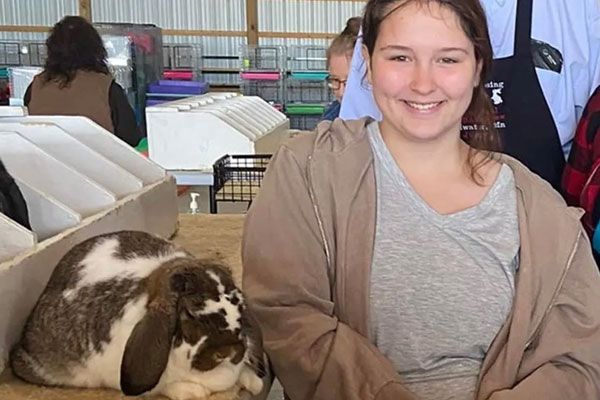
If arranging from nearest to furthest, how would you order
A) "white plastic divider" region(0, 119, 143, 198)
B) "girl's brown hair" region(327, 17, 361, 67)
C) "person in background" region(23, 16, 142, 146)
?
1. "white plastic divider" region(0, 119, 143, 198)
2. "girl's brown hair" region(327, 17, 361, 67)
3. "person in background" region(23, 16, 142, 146)

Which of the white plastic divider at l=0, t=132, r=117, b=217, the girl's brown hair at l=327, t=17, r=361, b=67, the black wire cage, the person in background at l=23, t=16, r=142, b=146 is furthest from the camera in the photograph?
the person in background at l=23, t=16, r=142, b=146

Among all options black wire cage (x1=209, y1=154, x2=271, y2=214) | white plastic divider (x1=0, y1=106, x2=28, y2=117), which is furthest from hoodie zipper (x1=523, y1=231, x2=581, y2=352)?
black wire cage (x1=209, y1=154, x2=271, y2=214)

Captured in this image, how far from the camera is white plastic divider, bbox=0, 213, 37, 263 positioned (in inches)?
40.9

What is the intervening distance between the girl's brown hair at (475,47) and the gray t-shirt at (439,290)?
0.10 m

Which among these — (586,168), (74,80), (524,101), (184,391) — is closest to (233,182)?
(74,80)

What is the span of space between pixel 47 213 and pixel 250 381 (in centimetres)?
46

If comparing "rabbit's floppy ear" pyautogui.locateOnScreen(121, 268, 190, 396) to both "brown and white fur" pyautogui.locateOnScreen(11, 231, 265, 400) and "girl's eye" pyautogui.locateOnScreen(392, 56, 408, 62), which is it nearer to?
"brown and white fur" pyautogui.locateOnScreen(11, 231, 265, 400)

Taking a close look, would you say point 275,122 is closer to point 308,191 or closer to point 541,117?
point 541,117

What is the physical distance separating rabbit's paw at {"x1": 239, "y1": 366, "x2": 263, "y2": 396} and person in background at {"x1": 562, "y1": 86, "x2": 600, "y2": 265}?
59cm

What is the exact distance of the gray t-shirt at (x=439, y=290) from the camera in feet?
3.41

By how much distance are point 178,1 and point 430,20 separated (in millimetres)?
7401

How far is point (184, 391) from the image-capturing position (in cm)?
91

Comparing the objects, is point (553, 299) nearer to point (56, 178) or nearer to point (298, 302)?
point (298, 302)

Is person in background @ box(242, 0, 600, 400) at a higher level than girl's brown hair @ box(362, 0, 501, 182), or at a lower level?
lower
